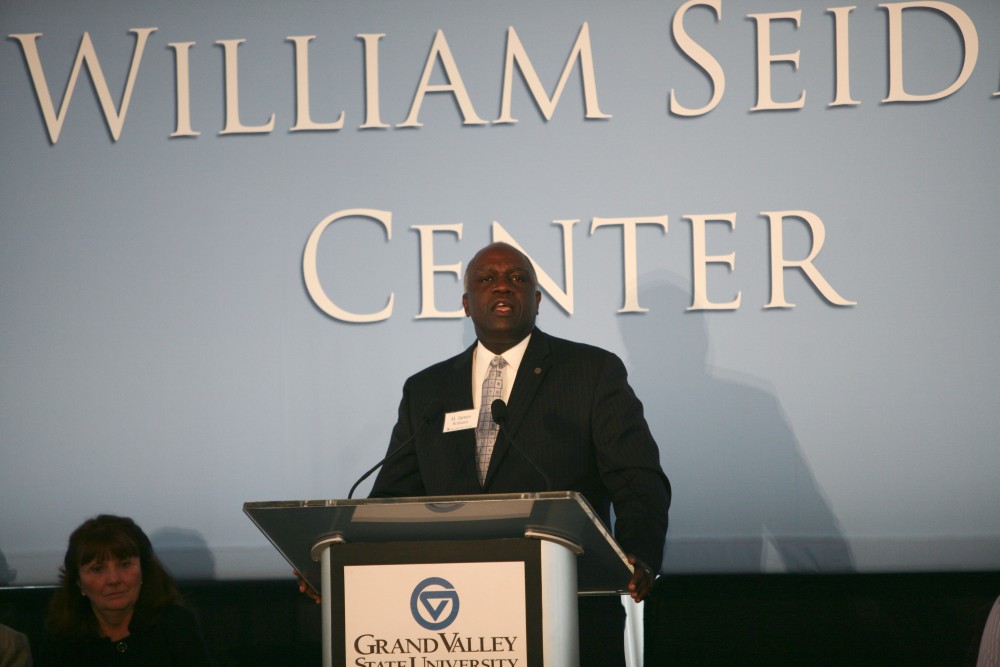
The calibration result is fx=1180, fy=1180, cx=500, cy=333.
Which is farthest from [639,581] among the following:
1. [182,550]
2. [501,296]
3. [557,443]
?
[182,550]

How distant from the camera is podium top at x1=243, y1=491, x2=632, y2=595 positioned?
1963 mm

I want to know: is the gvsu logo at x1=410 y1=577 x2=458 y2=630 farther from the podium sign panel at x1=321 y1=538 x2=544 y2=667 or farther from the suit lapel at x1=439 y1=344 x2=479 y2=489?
the suit lapel at x1=439 y1=344 x2=479 y2=489

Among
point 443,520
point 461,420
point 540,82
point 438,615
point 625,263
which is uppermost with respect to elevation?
point 540,82

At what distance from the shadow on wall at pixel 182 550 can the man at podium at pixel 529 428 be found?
4.92 ft

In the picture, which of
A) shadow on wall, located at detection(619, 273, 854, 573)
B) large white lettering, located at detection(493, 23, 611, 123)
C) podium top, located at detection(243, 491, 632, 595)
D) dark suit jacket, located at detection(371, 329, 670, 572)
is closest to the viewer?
podium top, located at detection(243, 491, 632, 595)

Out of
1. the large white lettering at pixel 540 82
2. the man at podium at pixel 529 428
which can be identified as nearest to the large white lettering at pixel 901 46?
the large white lettering at pixel 540 82

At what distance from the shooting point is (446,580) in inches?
80.5

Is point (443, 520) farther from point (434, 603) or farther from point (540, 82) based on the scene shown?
point (540, 82)

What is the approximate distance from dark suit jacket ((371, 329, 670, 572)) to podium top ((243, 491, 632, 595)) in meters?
0.62

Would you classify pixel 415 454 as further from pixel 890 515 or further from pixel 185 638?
pixel 890 515

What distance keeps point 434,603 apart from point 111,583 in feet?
5.73

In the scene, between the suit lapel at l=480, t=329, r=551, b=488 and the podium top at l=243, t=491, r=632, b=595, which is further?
the suit lapel at l=480, t=329, r=551, b=488

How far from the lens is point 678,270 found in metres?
4.14

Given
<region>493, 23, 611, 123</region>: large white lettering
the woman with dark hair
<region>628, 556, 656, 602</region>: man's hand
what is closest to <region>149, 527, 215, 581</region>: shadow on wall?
the woman with dark hair
